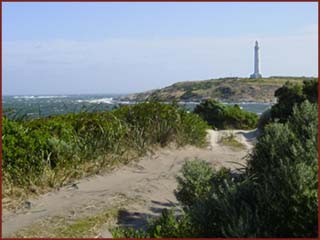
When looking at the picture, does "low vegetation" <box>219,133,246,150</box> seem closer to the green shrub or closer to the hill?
the green shrub

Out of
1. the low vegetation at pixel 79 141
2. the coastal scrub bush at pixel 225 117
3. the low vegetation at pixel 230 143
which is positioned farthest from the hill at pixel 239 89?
the low vegetation at pixel 79 141

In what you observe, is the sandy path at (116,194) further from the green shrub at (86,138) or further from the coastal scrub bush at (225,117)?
the coastal scrub bush at (225,117)

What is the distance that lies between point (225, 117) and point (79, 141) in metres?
23.2

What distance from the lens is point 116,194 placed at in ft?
26.7

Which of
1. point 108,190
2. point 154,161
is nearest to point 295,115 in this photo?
point 108,190

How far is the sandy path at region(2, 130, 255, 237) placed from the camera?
7.04 metres

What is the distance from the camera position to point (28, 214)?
279 inches

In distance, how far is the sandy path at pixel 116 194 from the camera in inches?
277

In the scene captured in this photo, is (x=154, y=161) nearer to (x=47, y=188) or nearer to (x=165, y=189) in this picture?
(x=165, y=189)

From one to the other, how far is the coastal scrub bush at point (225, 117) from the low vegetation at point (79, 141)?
18172 mm

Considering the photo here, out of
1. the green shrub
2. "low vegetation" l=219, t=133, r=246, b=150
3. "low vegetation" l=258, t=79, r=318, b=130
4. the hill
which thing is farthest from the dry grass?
the hill

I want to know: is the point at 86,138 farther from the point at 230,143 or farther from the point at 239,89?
the point at 239,89

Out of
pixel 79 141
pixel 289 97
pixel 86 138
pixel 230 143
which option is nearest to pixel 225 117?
pixel 289 97

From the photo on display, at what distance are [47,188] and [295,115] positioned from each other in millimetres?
3709
